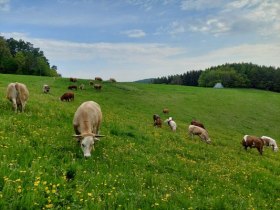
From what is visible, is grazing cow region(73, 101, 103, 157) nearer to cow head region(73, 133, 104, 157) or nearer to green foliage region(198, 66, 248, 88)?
cow head region(73, 133, 104, 157)

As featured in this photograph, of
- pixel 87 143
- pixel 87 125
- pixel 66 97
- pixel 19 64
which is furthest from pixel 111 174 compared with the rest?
pixel 19 64

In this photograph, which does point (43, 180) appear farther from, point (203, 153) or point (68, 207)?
point (203, 153)

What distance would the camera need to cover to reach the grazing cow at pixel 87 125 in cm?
1205

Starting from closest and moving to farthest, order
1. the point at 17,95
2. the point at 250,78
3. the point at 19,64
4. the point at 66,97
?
the point at 17,95
the point at 66,97
the point at 19,64
the point at 250,78

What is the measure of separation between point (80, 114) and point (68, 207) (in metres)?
7.68

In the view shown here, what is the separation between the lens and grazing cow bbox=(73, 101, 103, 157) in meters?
12.1

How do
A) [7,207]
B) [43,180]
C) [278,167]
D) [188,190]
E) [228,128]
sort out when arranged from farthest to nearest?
1. [228,128]
2. [278,167]
3. [188,190]
4. [43,180]
5. [7,207]

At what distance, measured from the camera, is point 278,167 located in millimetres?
19844

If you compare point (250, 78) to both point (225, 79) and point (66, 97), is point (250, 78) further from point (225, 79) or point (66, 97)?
point (66, 97)

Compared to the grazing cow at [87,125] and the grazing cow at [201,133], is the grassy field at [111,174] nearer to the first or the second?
the grazing cow at [87,125]

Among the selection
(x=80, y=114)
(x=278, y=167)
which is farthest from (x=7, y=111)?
(x=278, y=167)

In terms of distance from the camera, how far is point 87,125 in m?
13.5

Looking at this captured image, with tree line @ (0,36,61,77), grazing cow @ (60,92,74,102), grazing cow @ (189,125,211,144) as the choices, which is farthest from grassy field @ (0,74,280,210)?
tree line @ (0,36,61,77)

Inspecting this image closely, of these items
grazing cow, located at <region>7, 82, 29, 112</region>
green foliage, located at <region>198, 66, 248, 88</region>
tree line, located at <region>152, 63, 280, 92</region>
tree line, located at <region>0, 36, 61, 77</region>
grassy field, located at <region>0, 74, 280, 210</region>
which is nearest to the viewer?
grassy field, located at <region>0, 74, 280, 210</region>
